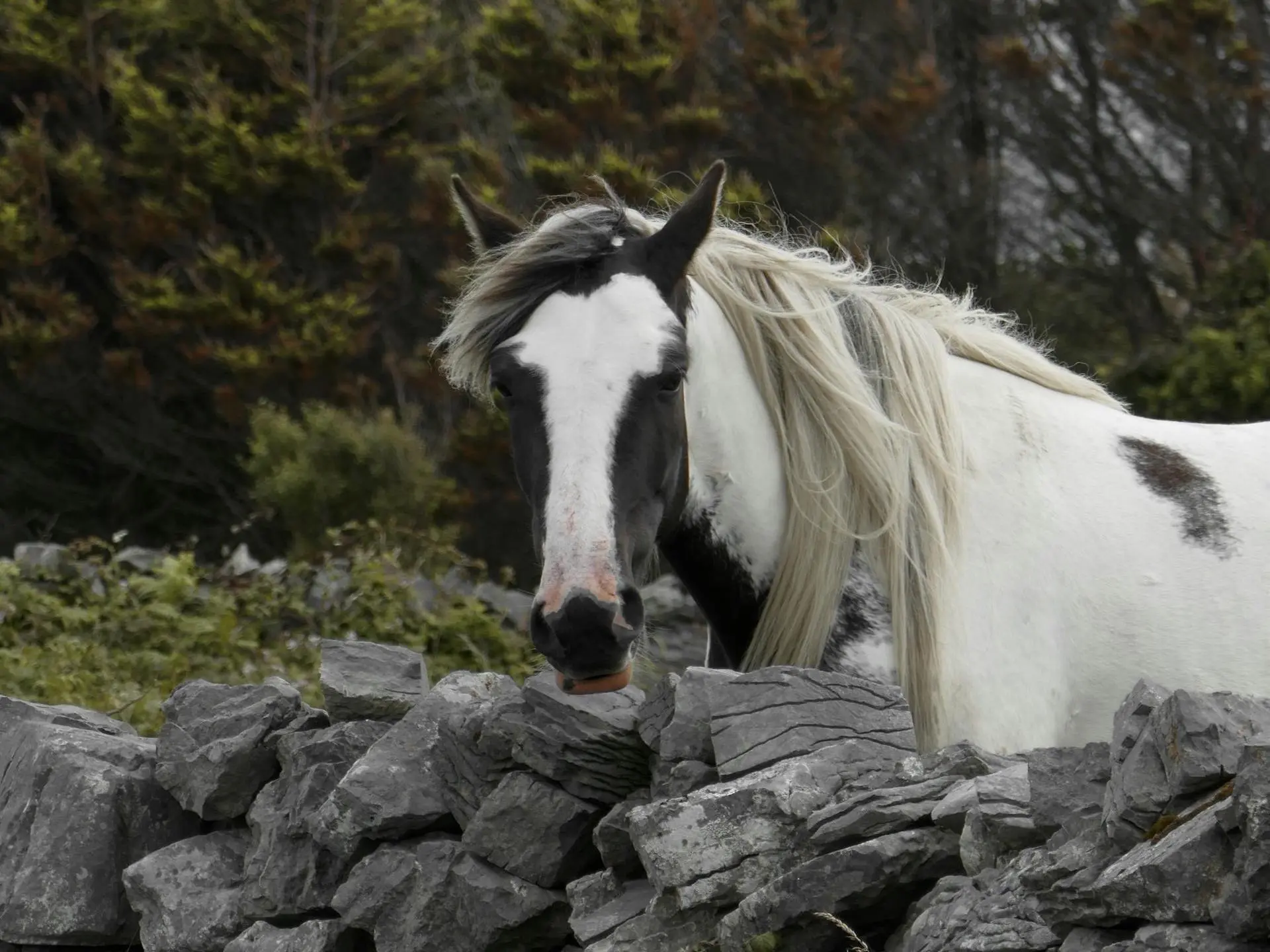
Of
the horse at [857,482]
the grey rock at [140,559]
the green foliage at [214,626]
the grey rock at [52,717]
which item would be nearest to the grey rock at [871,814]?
the horse at [857,482]

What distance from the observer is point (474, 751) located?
3170 mm

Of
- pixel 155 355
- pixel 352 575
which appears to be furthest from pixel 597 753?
pixel 155 355

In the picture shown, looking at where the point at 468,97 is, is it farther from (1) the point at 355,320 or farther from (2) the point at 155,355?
(2) the point at 155,355

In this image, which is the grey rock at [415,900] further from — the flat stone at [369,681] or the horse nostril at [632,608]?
the horse nostril at [632,608]

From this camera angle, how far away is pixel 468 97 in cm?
1141

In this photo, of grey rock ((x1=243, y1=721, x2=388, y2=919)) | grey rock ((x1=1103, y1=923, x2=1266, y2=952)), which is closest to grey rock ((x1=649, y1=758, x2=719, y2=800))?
grey rock ((x1=243, y1=721, x2=388, y2=919))

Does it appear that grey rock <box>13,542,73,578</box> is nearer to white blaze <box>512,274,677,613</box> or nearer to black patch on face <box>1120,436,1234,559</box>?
white blaze <box>512,274,677,613</box>

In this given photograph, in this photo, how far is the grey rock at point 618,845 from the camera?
2803mm

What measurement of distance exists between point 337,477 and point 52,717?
15.6 feet

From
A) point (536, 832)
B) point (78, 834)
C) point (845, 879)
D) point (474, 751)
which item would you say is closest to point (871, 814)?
point (845, 879)

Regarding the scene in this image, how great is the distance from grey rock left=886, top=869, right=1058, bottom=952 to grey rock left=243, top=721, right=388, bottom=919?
1371 mm

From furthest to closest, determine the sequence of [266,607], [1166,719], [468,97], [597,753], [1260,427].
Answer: [468,97] → [266,607] → [1260,427] → [597,753] → [1166,719]

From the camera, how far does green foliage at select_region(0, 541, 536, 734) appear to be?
21.1 feet

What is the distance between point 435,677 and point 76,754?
3020 mm
